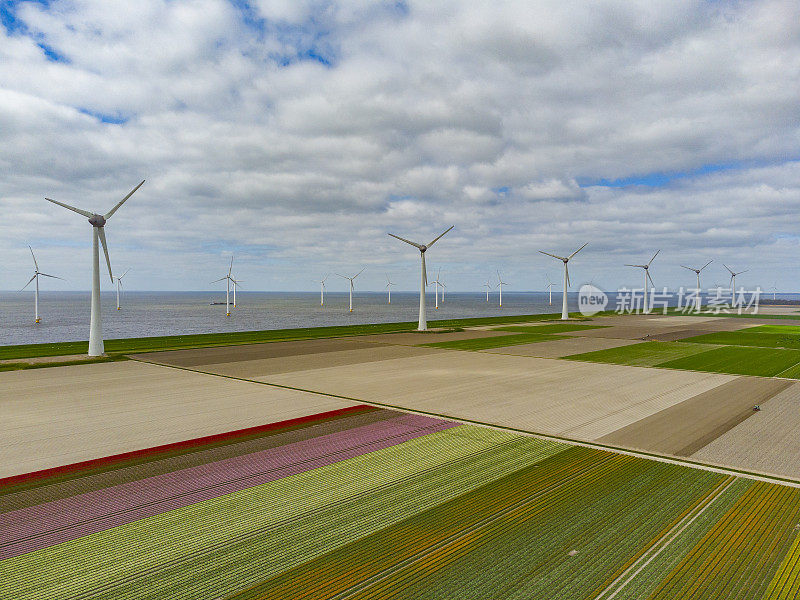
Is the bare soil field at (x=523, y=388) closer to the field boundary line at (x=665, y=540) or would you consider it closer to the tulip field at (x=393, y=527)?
the tulip field at (x=393, y=527)

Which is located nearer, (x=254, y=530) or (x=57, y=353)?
(x=254, y=530)

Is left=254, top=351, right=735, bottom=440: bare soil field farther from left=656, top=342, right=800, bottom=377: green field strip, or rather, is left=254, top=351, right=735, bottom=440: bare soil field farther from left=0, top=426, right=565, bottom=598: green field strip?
left=0, top=426, right=565, bottom=598: green field strip

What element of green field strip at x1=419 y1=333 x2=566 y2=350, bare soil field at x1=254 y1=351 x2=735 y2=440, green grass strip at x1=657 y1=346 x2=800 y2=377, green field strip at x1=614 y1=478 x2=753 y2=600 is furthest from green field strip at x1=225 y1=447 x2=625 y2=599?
green field strip at x1=419 y1=333 x2=566 y2=350

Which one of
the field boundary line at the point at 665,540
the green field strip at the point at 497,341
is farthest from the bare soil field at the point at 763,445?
the green field strip at the point at 497,341

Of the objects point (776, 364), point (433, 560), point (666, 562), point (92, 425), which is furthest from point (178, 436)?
point (776, 364)

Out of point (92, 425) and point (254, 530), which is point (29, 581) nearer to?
point (254, 530)
